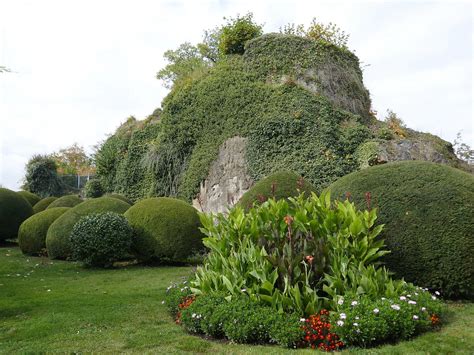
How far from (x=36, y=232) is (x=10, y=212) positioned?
444 centimetres

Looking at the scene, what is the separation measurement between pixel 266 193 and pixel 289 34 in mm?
9781

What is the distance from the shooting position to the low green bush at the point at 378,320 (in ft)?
15.9

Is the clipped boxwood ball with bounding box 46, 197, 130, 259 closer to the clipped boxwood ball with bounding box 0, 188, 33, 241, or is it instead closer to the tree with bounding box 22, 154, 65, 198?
the clipped boxwood ball with bounding box 0, 188, 33, 241

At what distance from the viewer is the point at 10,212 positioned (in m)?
18.4

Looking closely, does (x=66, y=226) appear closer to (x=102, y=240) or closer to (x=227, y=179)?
(x=102, y=240)

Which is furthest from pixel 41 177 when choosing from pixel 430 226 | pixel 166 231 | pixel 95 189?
pixel 430 226

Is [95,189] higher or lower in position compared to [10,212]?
higher

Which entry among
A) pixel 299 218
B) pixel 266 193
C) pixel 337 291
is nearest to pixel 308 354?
pixel 337 291

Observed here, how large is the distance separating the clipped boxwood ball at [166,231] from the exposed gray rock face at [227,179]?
139 inches

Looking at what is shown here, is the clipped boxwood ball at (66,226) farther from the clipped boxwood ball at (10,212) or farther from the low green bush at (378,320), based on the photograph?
the low green bush at (378,320)

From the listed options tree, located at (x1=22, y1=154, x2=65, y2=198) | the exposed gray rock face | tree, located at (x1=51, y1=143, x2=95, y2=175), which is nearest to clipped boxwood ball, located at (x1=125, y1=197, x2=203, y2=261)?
the exposed gray rock face

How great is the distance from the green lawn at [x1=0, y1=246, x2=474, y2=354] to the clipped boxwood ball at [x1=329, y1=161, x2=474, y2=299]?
1.69ft

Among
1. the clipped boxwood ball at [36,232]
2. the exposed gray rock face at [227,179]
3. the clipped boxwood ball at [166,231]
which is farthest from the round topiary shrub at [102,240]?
the exposed gray rock face at [227,179]

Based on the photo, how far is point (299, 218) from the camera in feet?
19.9
